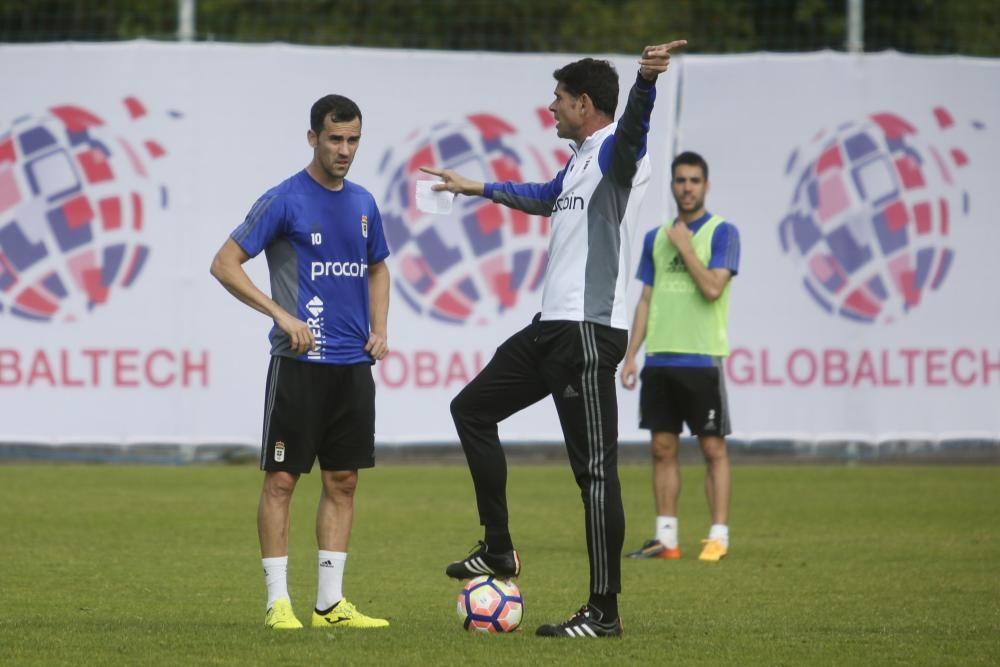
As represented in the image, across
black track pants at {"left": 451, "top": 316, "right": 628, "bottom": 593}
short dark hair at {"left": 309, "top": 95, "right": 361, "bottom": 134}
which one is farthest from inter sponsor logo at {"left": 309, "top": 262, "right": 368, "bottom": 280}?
black track pants at {"left": 451, "top": 316, "right": 628, "bottom": 593}

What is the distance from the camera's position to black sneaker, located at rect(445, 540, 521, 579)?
7082 millimetres

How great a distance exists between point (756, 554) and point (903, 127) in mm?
7724

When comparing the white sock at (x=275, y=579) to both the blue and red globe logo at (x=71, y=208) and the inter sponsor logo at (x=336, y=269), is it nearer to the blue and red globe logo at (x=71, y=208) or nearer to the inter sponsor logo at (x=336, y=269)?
the inter sponsor logo at (x=336, y=269)

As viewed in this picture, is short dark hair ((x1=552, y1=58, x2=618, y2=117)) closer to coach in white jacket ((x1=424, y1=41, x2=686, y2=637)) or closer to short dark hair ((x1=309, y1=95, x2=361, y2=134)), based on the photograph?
coach in white jacket ((x1=424, y1=41, x2=686, y2=637))

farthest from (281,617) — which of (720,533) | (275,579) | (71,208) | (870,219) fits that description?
(870,219)

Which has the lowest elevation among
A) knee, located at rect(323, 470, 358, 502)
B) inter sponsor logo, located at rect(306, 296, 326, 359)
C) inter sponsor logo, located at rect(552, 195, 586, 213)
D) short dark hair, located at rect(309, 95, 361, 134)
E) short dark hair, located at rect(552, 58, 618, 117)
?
knee, located at rect(323, 470, 358, 502)

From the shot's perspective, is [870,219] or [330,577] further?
[870,219]

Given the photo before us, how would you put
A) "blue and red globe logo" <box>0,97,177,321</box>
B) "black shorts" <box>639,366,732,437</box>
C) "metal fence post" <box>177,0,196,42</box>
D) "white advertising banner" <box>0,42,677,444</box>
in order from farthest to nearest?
"metal fence post" <box>177,0,196,42</box> < "blue and red globe logo" <box>0,97,177,321</box> < "white advertising banner" <box>0,42,677,444</box> < "black shorts" <box>639,366,732,437</box>

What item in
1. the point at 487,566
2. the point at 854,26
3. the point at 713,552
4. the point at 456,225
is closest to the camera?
the point at 487,566

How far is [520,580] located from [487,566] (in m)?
1.79

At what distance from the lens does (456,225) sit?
641 inches

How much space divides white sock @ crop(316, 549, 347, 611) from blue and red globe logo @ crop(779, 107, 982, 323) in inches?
400

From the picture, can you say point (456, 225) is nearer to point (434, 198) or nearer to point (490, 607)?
point (434, 198)

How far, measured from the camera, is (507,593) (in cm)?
682
